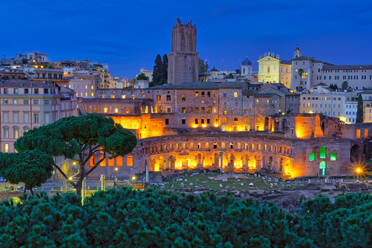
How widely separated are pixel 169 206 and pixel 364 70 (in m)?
102

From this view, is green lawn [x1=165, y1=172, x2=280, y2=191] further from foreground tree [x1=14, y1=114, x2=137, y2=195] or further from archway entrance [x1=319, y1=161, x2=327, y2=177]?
foreground tree [x1=14, y1=114, x2=137, y2=195]

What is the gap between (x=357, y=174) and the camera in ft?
217

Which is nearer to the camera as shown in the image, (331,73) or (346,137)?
(346,137)

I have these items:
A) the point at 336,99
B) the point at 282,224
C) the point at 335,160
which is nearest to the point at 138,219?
the point at 282,224

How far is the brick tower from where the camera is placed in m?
94.1

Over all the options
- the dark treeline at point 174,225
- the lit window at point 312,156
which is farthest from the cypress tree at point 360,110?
the dark treeline at point 174,225

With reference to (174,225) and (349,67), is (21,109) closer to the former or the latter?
(174,225)

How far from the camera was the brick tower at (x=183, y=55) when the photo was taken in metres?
94.1

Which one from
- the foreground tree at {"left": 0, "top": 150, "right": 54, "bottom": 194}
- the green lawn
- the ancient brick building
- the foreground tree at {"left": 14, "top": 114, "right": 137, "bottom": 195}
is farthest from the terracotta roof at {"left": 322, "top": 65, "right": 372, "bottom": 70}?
the foreground tree at {"left": 0, "top": 150, "right": 54, "bottom": 194}

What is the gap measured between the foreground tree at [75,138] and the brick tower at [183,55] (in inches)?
2191

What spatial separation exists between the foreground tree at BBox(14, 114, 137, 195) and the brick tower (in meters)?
55.6

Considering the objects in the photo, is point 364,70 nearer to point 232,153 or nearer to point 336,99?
point 336,99

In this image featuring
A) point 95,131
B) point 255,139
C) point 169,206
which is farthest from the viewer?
point 255,139

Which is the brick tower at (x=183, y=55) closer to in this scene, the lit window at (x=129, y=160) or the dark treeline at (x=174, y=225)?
the lit window at (x=129, y=160)
